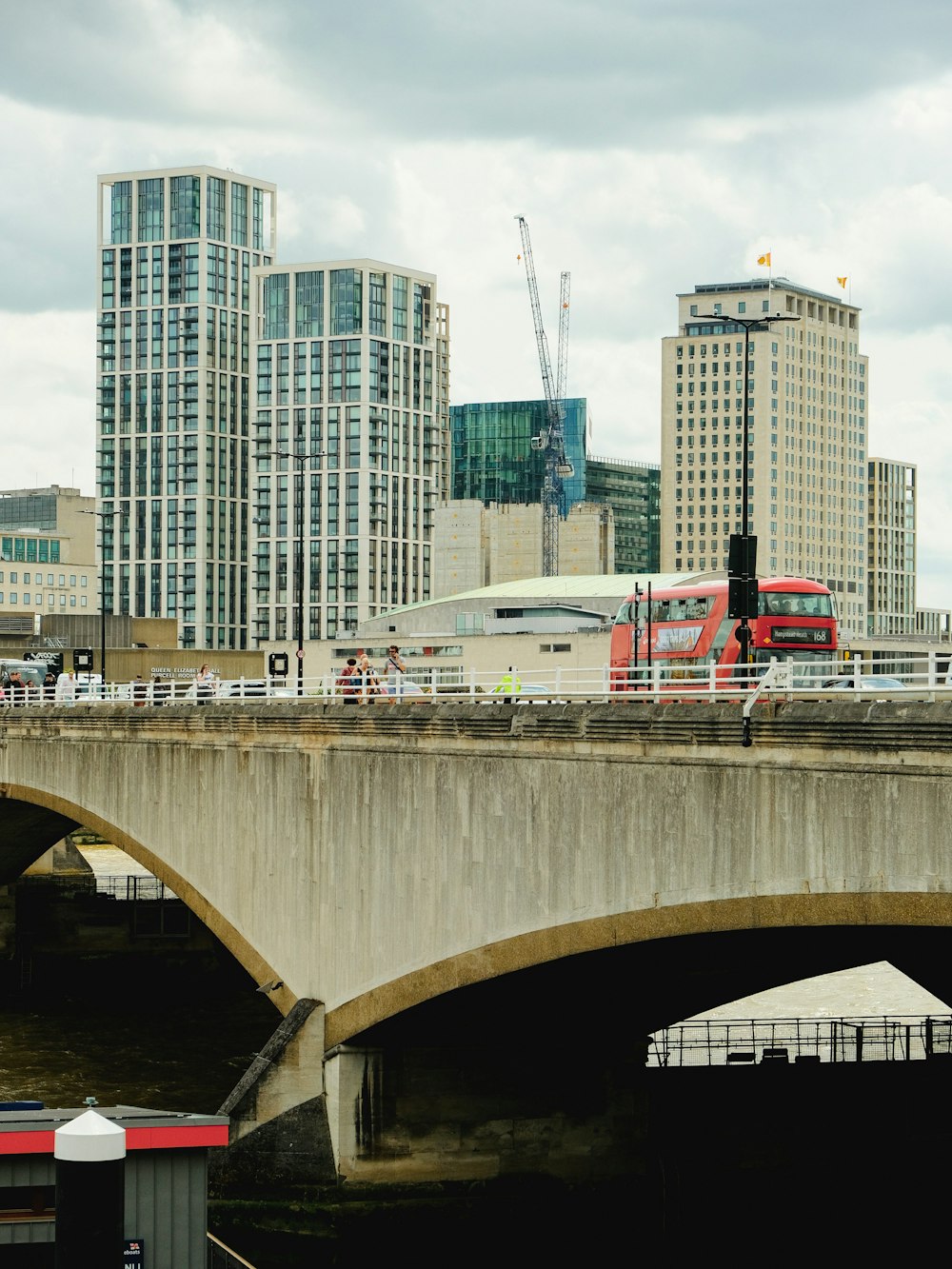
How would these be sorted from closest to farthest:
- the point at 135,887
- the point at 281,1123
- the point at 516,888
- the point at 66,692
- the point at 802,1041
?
the point at 516,888 < the point at 281,1123 < the point at 802,1041 < the point at 66,692 < the point at 135,887

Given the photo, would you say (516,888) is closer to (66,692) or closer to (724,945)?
(724,945)

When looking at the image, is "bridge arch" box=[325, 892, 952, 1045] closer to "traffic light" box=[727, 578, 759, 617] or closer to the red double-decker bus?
"traffic light" box=[727, 578, 759, 617]

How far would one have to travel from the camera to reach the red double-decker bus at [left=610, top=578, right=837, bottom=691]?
47469mm

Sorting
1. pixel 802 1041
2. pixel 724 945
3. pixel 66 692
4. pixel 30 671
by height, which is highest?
pixel 30 671

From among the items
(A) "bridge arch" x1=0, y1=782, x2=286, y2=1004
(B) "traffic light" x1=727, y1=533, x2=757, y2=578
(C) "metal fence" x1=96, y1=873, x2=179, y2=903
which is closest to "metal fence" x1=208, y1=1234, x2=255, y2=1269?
(B) "traffic light" x1=727, y1=533, x2=757, y2=578

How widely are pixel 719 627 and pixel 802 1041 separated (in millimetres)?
10970

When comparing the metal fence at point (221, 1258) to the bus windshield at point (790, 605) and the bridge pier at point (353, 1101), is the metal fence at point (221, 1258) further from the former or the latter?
Result: the bus windshield at point (790, 605)

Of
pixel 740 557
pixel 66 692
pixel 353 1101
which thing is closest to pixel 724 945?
pixel 740 557

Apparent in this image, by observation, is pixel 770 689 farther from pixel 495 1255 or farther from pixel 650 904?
pixel 495 1255

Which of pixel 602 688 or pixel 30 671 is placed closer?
pixel 602 688

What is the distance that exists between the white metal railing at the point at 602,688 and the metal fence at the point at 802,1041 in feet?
26.9

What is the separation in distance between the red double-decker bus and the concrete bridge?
9770 millimetres

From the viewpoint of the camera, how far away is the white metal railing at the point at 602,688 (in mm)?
25016

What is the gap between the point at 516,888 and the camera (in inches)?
1198
